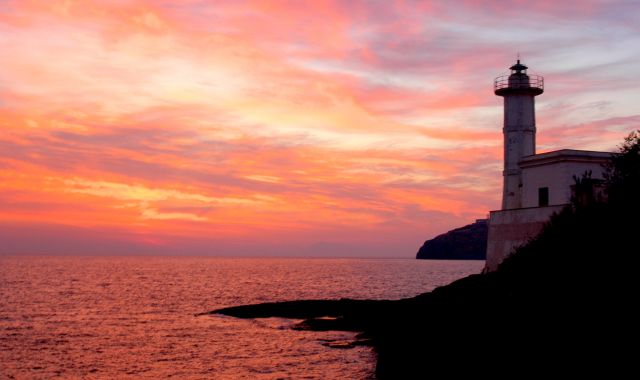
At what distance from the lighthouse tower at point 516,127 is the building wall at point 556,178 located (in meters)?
3.10

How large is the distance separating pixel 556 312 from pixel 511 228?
21.8 meters

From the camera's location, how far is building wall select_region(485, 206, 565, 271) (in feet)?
132

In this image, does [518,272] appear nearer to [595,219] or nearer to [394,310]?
[595,219]

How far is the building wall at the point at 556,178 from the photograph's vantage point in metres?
41.2

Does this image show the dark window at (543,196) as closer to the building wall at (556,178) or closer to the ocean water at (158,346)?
the building wall at (556,178)

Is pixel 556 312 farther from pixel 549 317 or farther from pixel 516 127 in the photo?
pixel 516 127

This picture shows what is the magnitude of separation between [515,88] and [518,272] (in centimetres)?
2376

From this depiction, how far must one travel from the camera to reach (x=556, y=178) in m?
42.0

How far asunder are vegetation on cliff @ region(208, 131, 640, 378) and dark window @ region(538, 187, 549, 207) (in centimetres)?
645

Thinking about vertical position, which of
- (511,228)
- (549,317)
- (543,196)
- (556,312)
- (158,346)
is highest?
(543,196)

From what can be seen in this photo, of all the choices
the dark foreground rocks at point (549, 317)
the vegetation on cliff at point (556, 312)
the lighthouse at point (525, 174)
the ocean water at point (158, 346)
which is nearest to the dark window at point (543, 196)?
the lighthouse at point (525, 174)

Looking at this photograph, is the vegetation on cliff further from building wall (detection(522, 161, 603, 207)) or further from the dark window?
the dark window

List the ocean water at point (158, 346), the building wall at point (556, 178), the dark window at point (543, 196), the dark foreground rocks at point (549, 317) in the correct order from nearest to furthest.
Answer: the dark foreground rocks at point (549, 317), the ocean water at point (158, 346), the building wall at point (556, 178), the dark window at point (543, 196)

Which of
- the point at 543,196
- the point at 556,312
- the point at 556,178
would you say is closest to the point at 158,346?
the point at 556,312
